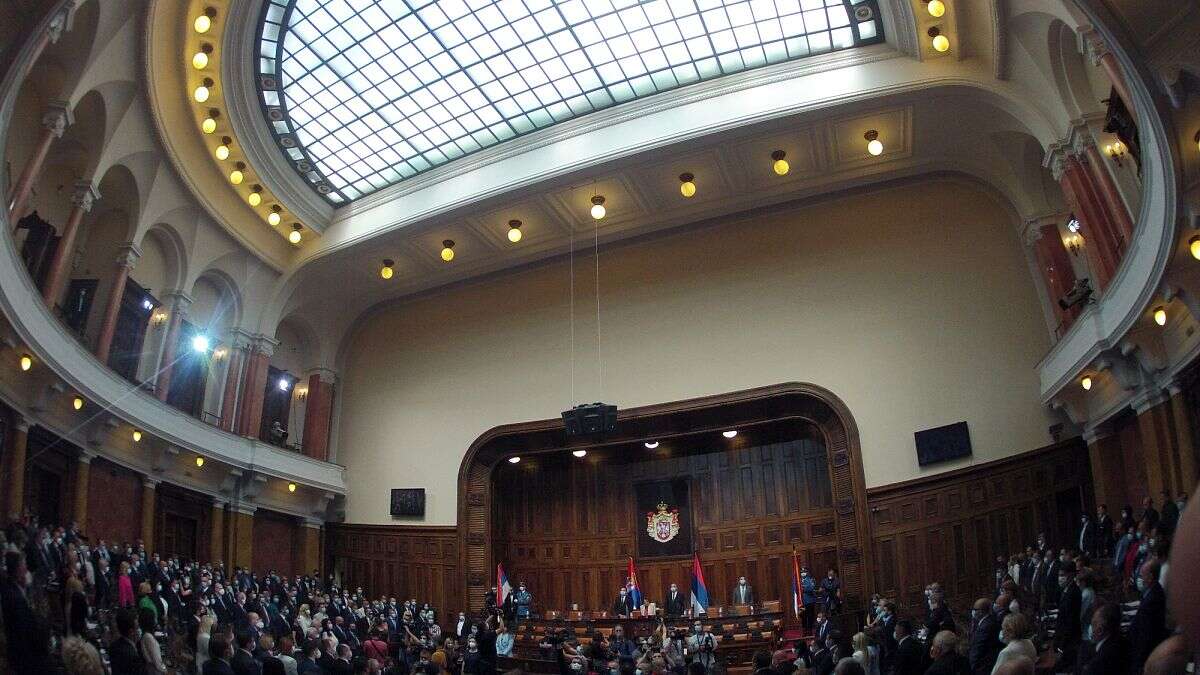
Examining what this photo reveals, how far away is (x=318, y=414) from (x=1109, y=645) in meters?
23.1

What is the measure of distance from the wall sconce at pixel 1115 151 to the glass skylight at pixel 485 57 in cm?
541

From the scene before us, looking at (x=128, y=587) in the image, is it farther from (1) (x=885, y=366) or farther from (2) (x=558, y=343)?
(1) (x=885, y=366)

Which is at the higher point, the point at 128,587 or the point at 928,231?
the point at 928,231

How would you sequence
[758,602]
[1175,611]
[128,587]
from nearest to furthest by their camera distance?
[1175,611] → [128,587] → [758,602]

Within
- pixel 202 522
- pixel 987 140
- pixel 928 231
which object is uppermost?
pixel 987 140

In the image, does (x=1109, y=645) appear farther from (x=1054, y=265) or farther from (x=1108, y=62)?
(x=1054, y=265)

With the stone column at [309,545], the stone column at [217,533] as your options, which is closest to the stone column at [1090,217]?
the stone column at [217,533]

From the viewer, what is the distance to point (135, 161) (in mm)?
18656

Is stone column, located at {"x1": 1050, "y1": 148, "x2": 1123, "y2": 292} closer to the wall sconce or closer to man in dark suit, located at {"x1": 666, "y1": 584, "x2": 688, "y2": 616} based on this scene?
the wall sconce

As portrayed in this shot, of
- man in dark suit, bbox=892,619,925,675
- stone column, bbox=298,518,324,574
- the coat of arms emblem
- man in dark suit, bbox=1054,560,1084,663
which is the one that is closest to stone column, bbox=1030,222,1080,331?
man in dark suit, bbox=1054,560,1084,663

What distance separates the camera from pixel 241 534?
22.3 meters

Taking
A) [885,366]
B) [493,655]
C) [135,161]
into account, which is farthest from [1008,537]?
[135,161]

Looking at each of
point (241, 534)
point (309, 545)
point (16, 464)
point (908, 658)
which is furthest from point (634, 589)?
point (908, 658)

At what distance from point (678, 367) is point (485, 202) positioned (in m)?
6.41
